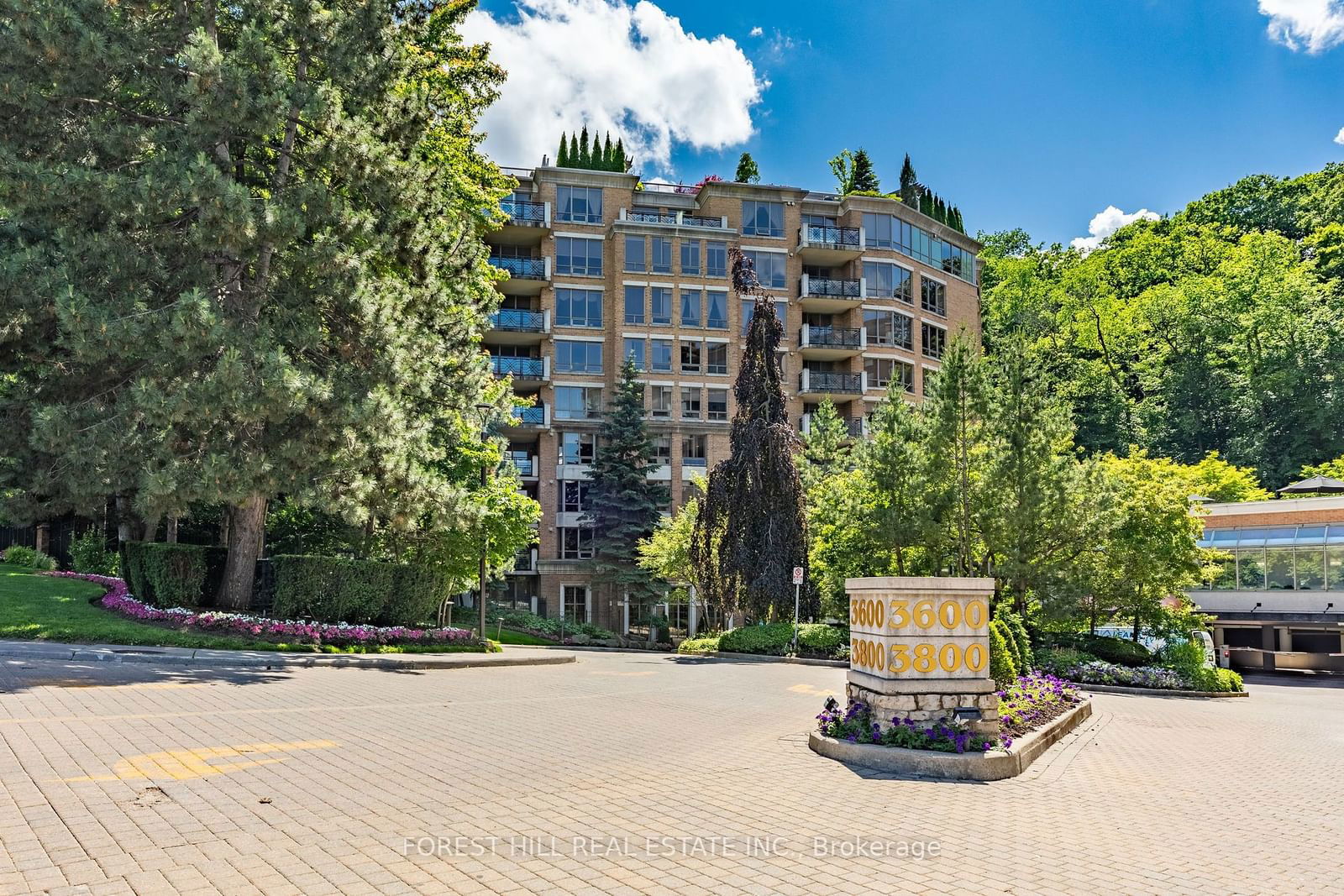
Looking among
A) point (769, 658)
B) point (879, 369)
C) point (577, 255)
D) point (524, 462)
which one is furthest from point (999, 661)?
point (879, 369)

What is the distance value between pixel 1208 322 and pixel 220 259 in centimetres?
6131

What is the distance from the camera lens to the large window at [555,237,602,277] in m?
55.4

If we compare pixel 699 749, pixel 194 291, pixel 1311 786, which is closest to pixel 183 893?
pixel 699 749

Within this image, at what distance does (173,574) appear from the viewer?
21.0m

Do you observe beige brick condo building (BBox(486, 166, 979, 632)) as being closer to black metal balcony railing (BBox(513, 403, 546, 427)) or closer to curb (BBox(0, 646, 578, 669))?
black metal balcony railing (BBox(513, 403, 546, 427))

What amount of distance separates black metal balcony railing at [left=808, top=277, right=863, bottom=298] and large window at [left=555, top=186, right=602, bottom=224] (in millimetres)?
12482

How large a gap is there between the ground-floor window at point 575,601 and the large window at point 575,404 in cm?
906

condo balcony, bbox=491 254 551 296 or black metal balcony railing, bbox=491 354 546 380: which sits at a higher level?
condo balcony, bbox=491 254 551 296

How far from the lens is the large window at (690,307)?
182 ft

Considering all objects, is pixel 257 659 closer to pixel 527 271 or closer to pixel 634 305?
pixel 527 271

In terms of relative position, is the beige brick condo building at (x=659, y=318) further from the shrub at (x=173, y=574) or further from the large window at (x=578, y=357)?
the shrub at (x=173, y=574)

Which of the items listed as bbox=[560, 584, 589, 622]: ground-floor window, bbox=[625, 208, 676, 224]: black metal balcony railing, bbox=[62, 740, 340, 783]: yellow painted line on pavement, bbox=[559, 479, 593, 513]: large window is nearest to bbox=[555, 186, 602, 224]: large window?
bbox=[625, 208, 676, 224]: black metal balcony railing

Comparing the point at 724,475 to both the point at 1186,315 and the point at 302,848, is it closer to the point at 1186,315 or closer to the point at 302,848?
the point at 302,848

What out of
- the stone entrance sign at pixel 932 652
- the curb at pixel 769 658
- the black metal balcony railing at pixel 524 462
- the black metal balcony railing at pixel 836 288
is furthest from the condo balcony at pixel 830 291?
the stone entrance sign at pixel 932 652
